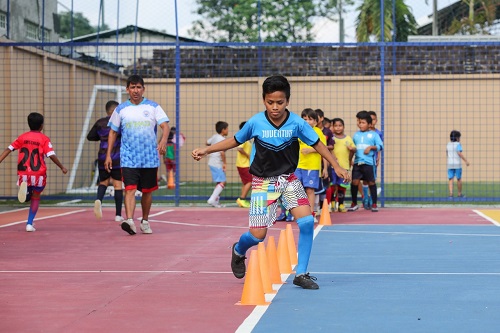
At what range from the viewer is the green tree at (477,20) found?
37.5m

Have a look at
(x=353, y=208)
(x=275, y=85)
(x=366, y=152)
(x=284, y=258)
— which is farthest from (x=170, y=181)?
(x=275, y=85)

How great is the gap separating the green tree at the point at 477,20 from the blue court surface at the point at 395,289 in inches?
1032

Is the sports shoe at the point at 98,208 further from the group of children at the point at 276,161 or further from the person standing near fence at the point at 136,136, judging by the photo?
the person standing near fence at the point at 136,136

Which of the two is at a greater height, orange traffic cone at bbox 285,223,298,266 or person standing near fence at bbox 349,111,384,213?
person standing near fence at bbox 349,111,384,213

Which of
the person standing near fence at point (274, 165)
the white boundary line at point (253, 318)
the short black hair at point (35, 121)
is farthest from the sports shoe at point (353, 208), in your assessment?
the white boundary line at point (253, 318)

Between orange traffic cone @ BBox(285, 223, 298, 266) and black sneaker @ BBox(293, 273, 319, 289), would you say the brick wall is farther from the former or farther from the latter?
black sneaker @ BBox(293, 273, 319, 289)

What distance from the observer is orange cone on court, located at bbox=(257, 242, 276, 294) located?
25.8ft

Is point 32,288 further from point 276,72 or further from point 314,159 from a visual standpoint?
point 276,72

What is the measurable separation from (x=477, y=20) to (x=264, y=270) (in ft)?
110

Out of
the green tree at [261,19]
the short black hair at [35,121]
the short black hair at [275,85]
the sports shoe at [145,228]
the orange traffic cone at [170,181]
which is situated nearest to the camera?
the short black hair at [275,85]

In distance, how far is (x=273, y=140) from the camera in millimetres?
8453

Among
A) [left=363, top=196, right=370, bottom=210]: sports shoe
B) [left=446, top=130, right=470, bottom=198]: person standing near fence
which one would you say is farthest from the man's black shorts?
[left=446, top=130, right=470, bottom=198]: person standing near fence

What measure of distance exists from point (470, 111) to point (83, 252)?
1990cm

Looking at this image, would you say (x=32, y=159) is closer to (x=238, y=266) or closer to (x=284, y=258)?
(x=284, y=258)
